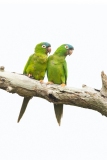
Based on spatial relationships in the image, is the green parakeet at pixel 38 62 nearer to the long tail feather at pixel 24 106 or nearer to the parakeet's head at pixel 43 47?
the parakeet's head at pixel 43 47

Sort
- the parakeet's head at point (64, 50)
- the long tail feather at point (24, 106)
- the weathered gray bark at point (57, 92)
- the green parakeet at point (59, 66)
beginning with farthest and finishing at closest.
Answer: the parakeet's head at point (64, 50), the green parakeet at point (59, 66), the long tail feather at point (24, 106), the weathered gray bark at point (57, 92)

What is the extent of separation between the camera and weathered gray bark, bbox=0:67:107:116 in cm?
437

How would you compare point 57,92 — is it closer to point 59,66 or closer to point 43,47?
point 59,66

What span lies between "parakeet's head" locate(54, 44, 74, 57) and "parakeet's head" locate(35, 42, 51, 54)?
0.15 metres

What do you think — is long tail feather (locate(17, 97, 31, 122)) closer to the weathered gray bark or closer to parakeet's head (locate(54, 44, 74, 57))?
the weathered gray bark

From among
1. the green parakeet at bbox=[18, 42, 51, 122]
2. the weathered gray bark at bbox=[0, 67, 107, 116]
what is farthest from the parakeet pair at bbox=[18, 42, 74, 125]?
the weathered gray bark at bbox=[0, 67, 107, 116]

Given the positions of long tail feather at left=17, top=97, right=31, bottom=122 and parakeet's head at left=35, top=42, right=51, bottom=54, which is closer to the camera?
long tail feather at left=17, top=97, right=31, bottom=122

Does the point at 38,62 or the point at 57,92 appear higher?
the point at 38,62

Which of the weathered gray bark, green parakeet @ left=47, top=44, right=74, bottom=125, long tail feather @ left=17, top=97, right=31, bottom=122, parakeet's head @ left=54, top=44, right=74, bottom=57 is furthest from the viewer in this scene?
parakeet's head @ left=54, top=44, right=74, bottom=57

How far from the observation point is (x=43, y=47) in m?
5.26

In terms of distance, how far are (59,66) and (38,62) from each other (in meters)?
0.34

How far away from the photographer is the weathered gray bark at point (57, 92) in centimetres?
437

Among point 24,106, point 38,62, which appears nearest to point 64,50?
point 38,62

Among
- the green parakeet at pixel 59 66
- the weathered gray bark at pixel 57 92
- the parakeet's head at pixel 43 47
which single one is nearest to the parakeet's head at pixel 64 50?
the green parakeet at pixel 59 66
